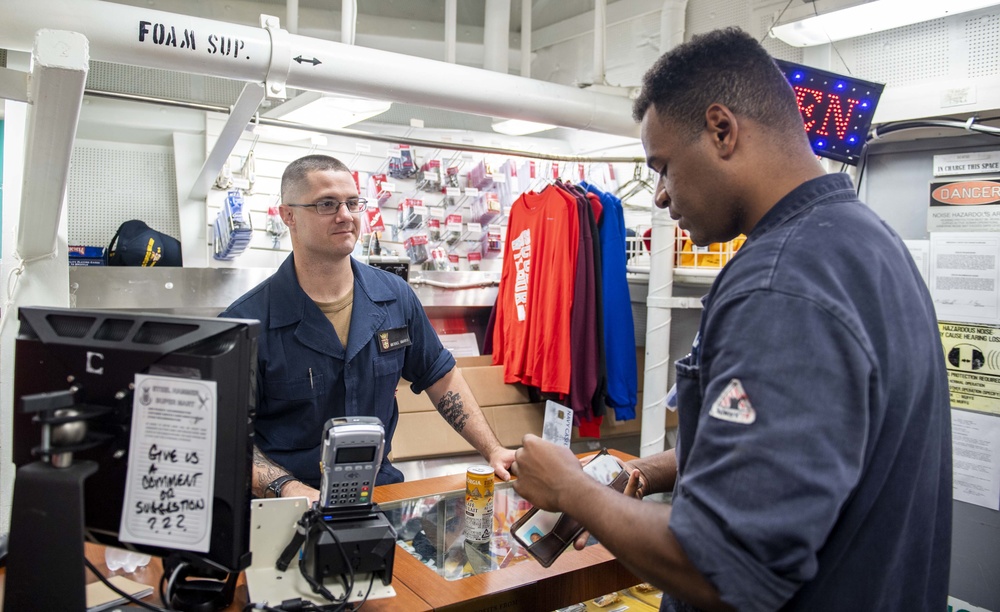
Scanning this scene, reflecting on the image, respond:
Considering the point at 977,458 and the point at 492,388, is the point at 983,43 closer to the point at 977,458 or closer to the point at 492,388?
the point at 977,458

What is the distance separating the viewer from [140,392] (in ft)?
3.60

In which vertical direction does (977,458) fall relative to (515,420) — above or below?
above

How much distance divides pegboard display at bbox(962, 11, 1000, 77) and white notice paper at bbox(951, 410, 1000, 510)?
1425 millimetres

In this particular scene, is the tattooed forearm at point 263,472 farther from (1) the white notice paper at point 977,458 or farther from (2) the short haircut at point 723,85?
(1) the white notice paper at point 977,458

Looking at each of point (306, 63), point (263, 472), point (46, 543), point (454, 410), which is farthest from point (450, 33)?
point (46, 543)

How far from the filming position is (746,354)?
2.95 feet

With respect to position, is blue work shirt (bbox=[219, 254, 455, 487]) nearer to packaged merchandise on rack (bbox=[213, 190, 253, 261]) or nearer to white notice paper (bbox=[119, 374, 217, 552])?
white notice paper (bbox=[119, 374, 217, 552])

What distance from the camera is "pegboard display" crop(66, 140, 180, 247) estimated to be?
378 centimetres

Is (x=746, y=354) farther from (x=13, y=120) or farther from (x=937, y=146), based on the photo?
(x=937, y=146)

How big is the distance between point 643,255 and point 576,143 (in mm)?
1349

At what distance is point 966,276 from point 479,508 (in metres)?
2.39

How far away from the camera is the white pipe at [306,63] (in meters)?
2.16

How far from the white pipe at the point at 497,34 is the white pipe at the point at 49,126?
9.27ft

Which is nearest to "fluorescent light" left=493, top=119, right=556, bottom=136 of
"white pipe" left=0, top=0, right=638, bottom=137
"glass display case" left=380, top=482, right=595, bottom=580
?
"white pipe" left=0, top=0, right=638, bottom=137
